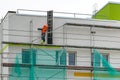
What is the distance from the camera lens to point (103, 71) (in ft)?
63.3

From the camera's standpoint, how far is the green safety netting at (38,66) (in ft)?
59.8

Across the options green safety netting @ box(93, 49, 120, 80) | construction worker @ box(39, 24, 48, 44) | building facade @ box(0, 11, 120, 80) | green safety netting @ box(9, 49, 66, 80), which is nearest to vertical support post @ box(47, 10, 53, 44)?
building facade @ box(0, 11, 120, 80)

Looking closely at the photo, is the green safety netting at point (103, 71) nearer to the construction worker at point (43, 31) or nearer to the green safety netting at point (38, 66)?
the green safety netting at point (38, 66)

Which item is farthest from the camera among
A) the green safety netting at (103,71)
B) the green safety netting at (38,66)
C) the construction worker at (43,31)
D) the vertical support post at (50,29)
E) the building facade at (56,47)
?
the green safety netting at (103,71)

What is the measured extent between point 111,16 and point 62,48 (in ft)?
9.86

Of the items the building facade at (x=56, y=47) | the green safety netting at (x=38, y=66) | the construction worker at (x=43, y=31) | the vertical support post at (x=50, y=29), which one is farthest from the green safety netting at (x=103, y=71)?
the construction worker at (x=43, y=31)

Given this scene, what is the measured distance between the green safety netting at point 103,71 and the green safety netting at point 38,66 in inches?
50.7

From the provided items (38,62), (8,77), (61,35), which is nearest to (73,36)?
(61,35)

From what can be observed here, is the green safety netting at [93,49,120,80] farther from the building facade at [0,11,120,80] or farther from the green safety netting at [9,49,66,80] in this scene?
the green safety netting at [9,49,66,80]

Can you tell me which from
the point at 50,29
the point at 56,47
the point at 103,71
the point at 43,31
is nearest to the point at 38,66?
the point at 56,47

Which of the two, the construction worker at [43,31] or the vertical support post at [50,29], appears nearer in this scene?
the construction worker at [43,31]

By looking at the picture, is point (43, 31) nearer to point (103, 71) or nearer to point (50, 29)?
point (50, 29)

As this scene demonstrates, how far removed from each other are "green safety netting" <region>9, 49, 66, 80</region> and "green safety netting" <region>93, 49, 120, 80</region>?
4.22 ft

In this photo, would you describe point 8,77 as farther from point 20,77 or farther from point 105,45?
point 105,45
